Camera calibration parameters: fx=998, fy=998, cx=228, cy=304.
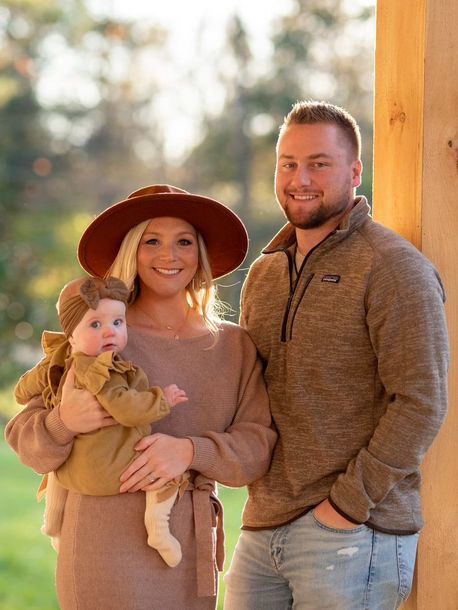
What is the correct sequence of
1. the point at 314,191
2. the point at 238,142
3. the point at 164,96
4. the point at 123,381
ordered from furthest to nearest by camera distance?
the point at 164,96 → the point at 238,142 → the point at 314,191 → the point at 123,381

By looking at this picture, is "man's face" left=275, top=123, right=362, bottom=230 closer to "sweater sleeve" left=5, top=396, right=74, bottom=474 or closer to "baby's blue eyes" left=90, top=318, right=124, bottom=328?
"baby's blue eyes" left=90, top=318, right=124, bottom=328

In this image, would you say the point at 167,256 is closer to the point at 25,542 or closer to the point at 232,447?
the point at 232,447

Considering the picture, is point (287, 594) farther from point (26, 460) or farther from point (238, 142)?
point (238, 142)

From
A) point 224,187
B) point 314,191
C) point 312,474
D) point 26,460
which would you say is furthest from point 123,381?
point 224,187

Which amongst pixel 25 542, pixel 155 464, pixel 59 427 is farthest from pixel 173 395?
pixel 25 542

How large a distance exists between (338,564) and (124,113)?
10308 millimetres

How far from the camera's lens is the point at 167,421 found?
246 centimetres

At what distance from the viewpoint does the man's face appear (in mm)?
2434

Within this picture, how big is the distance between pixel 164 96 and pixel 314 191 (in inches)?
403

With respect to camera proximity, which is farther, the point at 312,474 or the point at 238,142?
the point at 238,142

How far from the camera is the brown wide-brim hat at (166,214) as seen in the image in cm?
247

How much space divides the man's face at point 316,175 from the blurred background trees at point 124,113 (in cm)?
743

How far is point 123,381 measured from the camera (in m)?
2.27

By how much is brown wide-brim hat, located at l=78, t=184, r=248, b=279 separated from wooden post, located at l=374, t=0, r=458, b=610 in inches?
17.1
